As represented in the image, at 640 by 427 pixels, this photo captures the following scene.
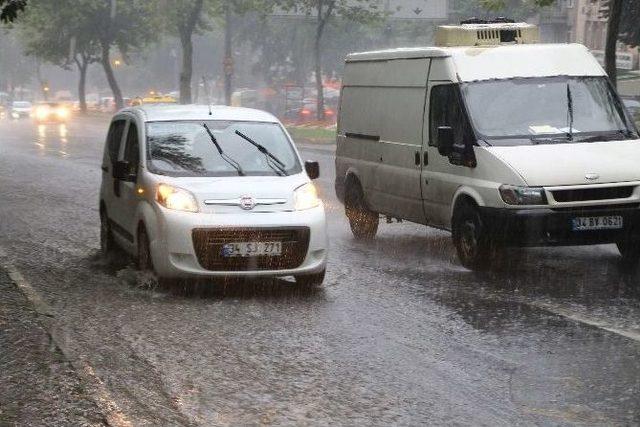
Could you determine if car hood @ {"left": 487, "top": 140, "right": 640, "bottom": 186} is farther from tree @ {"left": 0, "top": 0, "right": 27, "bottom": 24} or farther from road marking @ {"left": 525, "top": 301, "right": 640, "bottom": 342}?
tree @ {"left": 0, "top": 0, "right": 27, "bottom": 24}

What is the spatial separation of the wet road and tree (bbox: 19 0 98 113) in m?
64.4

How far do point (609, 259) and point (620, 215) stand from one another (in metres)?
1.33

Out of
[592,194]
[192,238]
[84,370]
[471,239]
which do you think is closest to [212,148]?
[192,238]

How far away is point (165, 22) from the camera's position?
223 ft

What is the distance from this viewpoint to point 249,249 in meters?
10.5

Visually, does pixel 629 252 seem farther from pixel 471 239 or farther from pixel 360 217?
pixel 360 217

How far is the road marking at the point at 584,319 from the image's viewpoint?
28.4ft

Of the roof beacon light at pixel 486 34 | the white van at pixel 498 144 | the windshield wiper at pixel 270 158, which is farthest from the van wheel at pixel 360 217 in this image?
the windshield wiper at pixel 270 158

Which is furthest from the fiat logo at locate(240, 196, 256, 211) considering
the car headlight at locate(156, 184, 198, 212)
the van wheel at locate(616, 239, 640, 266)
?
the van wheel at locate(616, 239, 640, 266)

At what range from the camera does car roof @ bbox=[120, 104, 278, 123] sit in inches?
468

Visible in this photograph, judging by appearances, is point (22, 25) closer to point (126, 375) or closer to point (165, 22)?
point (165, 22)

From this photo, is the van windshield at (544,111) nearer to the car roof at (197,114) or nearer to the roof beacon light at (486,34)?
the roof beacon light at (486,34)

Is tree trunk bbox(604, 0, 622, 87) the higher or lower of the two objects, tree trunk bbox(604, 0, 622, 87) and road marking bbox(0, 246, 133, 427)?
the higher

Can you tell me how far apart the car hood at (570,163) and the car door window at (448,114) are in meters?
0.59
